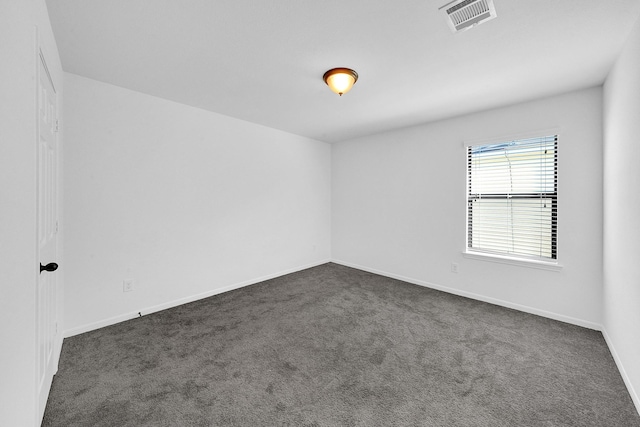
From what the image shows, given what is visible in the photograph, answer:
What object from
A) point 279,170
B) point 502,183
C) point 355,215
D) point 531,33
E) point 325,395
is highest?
point 531,33

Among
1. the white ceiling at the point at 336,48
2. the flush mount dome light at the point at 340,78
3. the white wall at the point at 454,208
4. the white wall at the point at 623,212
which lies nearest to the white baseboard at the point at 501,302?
the white wall at the point at 454,208

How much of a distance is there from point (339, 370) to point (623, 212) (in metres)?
2.52

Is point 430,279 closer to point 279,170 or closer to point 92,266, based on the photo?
point 279,170

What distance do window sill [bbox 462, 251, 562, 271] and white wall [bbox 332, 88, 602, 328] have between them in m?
0.06

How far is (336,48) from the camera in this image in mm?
2109

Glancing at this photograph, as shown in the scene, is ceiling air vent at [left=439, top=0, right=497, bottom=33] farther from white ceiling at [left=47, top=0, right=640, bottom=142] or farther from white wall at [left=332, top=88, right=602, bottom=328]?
white wall at [left=332, top=88, right=602, bottom=328]

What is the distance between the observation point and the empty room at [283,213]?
5.44 feet

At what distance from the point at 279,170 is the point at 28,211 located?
11.3 ft

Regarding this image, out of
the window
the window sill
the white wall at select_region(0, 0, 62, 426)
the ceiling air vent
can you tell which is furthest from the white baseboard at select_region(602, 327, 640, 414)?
the white wall at select_region(0, 0, 62, 426)

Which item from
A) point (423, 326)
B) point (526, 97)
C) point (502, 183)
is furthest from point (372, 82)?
point (423, 326)

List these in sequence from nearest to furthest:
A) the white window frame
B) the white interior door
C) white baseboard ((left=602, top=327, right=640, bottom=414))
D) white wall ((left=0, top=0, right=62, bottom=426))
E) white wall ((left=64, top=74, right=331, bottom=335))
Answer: white wall ((left=0, top=0, right=62, bottom=426)), the white interior door, white baseboard ((left=602, top=327, right=640, bottom=414)), white wall ((left=64, top=74, right=331, bottom=335)), the white window frame

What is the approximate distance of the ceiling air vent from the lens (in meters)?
1.63

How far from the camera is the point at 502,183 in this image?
3.37 meters

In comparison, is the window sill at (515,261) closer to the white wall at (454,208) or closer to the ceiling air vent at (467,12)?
the white wall at (454,208)
